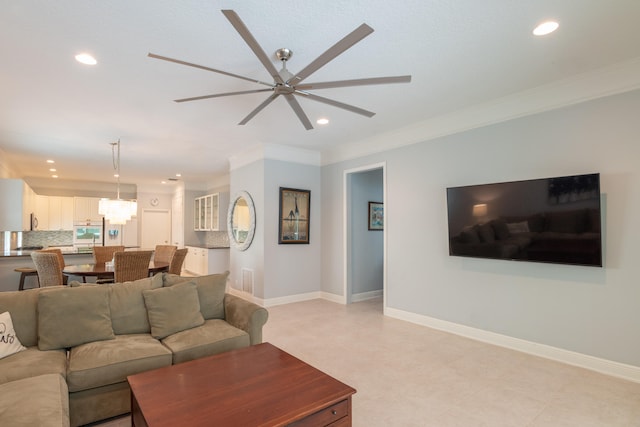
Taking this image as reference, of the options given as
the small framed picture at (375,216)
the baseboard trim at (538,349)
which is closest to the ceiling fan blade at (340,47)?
the baseboard trim at (538,349)

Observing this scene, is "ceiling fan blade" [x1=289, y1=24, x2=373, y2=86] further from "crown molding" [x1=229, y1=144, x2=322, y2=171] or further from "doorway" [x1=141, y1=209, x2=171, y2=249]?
"doorway" [x1=141, y1=209, x2=171, y2=249]

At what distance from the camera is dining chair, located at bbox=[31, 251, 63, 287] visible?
421 cm

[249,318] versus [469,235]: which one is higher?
[469,235]

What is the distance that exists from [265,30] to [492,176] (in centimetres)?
290

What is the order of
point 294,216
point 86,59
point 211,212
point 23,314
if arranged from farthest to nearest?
point 211,212 < point 294,216 < point 86,59 < point 23,314

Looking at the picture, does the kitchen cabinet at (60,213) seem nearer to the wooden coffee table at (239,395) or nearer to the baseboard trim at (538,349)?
the wooden coffee table at (239,395)

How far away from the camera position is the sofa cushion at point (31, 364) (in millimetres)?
1981

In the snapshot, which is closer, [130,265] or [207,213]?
[130,265]

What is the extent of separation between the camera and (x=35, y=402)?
1.63m

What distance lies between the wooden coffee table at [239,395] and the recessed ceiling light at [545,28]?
274 centimetres

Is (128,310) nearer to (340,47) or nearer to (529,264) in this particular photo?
(340,47)

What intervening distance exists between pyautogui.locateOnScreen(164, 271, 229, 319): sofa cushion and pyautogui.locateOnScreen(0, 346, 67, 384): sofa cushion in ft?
3.27

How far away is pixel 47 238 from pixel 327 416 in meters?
10.0

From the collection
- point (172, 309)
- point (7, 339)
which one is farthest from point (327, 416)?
point (7, 339)
